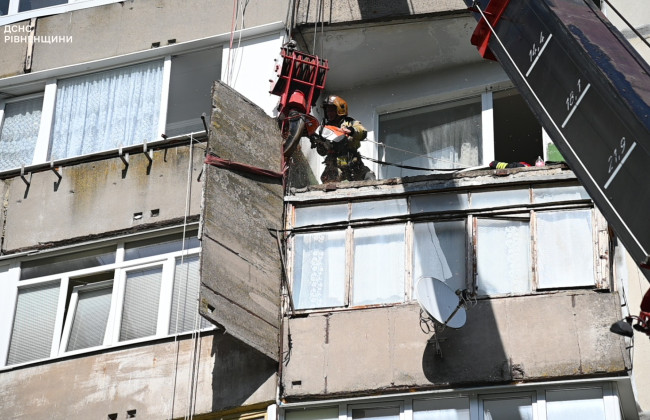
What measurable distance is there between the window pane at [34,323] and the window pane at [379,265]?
4409 mm

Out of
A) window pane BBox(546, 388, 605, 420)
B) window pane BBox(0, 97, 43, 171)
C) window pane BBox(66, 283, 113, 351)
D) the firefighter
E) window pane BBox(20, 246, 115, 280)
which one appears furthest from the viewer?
window pane BBox(0, 97, 43, 171)

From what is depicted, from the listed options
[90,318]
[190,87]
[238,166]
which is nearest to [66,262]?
[90,318]

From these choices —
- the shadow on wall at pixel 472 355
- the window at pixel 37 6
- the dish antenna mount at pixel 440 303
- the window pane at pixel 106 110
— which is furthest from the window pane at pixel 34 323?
the dish antenna mount at pixel 440 303

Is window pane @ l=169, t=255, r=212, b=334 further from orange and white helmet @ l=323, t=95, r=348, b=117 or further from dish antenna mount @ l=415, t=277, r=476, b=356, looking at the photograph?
dish antenna mount @ l=415, t=277, r=476, b=356

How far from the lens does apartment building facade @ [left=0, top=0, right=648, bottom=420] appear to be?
17.1 meters

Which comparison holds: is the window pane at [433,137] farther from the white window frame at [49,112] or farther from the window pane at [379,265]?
the white window frame at [49,112]

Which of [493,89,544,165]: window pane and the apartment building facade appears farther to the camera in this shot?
[493,89,544,165]: window pane

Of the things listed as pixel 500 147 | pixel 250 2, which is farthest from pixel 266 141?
pixel 500 147

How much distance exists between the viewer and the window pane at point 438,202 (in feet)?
59.3

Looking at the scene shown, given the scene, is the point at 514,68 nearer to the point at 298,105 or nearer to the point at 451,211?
the point at 451,211

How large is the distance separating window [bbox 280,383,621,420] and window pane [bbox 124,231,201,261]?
305cm

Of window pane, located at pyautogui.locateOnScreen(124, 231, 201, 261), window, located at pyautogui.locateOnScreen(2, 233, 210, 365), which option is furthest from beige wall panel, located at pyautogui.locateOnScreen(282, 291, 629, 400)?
window pane, located at pyautogui.locateOnScreen(124, 231, 201, 261)

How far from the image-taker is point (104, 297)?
768 inches

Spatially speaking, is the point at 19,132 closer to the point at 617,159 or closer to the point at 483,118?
the point at 483,118
